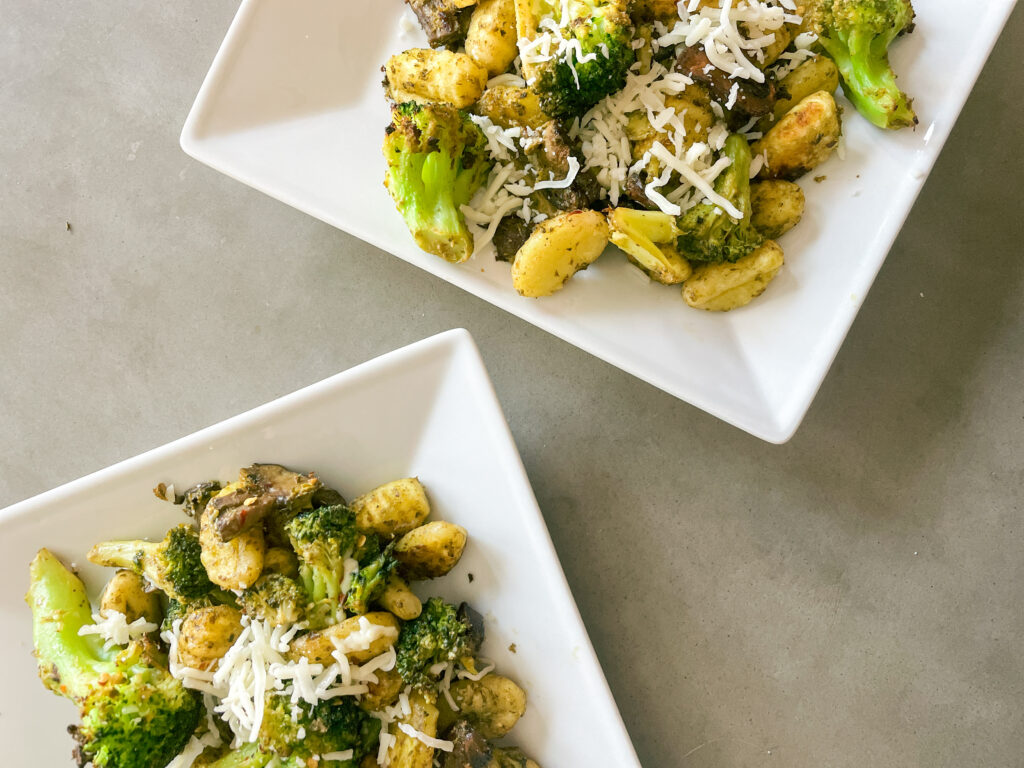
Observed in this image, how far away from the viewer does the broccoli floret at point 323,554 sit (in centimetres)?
128

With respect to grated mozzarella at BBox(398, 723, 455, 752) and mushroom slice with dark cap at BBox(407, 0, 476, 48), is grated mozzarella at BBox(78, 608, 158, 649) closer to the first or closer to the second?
grated mozzarella at BBox(398, 723, 455, 752)

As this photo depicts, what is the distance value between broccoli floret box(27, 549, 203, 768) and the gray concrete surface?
1.33ft

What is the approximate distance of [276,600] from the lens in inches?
50.7

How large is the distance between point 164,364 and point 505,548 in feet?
2.88

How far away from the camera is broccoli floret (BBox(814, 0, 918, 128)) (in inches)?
49.9

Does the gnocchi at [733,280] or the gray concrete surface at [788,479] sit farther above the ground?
the gnocchi at [733,280]

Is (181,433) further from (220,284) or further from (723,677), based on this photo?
(723,677)

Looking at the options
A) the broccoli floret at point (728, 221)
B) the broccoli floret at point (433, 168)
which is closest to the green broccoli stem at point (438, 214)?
the broccoli floret at point (433, 168)

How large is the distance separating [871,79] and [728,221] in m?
0.33

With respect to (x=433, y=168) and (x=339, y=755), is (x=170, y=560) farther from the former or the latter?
(x=433, y=168)

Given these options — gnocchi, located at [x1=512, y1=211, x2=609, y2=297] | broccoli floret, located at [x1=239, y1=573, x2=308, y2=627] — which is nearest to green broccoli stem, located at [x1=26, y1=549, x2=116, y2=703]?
broccoli floret, located at [x1=239, y1=573, x2=308, y2=627]

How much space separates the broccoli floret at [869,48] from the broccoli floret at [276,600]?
4.02 feet

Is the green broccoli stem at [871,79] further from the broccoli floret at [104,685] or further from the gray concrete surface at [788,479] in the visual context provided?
the broccoli floret at [104,685]

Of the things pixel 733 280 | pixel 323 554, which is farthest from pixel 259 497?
pixel 733 280
